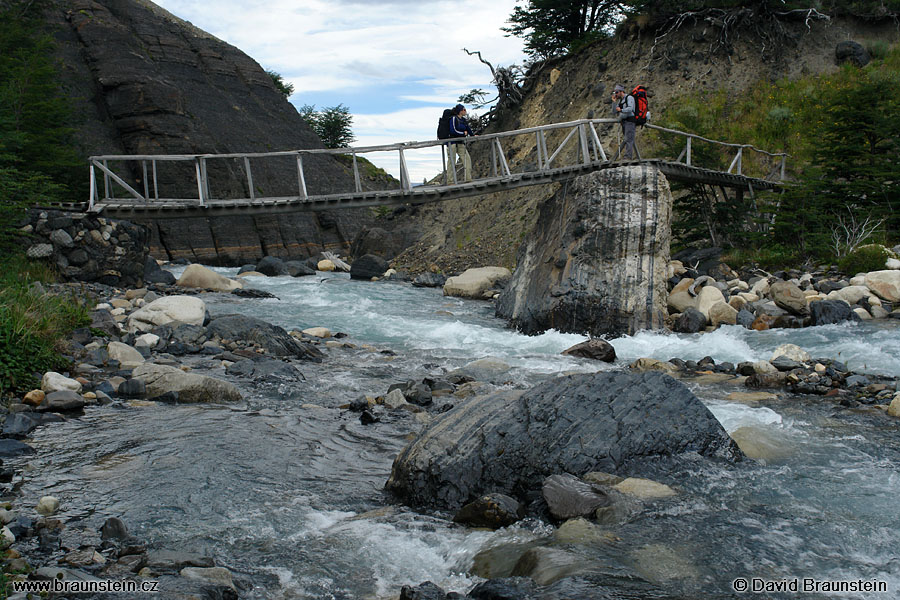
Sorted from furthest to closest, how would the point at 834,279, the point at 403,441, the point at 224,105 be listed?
the point at 224,105 < the point at 834,279 < the point at 403,441

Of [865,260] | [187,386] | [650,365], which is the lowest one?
[650,365]

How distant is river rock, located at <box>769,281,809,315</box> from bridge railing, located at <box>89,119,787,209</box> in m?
4.81

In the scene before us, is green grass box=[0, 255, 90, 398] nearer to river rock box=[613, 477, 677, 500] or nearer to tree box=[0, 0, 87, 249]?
river rock box=[613, 477, 677, 500]

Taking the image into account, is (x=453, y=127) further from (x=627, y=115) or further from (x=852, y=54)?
(x=852, y=54)

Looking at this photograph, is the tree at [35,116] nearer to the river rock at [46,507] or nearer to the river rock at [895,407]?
the river rock at [46,507]

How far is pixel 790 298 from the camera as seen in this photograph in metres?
13.8

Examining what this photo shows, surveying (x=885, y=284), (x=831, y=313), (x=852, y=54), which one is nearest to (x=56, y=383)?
(x=831, y=313)

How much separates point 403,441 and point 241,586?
3.19 m

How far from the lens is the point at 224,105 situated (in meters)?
38.8

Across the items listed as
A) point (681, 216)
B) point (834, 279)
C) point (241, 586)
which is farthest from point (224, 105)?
point (241, 586)

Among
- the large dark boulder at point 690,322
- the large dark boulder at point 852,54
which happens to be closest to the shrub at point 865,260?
the large dark boulder at point 690,322

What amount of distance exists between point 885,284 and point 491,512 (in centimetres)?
1242

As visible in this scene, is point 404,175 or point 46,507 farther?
point 404,175

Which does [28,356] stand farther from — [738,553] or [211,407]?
[738,553]
